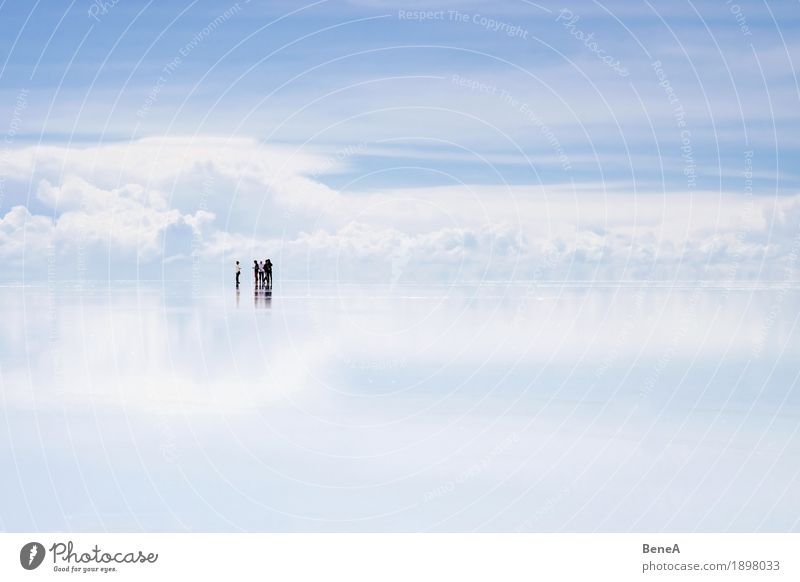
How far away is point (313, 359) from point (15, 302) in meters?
28.8

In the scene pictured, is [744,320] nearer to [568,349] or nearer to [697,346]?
[697,346]

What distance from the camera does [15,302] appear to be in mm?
54000
